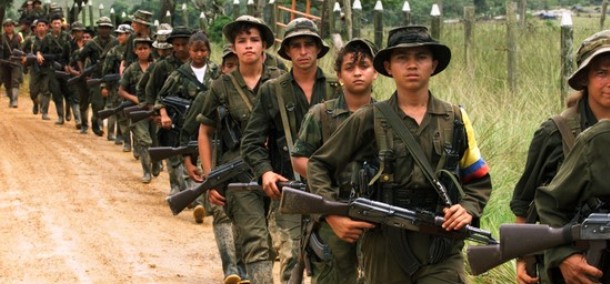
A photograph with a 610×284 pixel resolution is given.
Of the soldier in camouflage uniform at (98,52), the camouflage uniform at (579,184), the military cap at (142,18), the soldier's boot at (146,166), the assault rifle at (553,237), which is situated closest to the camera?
the assault rifle at (553,237)

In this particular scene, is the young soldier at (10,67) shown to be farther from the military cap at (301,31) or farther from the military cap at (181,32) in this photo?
the military cap at (301,31)

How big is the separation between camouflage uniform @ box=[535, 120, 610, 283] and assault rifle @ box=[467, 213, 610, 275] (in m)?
0.06

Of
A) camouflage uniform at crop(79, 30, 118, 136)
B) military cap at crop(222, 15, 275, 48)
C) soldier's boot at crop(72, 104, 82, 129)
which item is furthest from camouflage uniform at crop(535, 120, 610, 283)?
soldier's boot at crop(72, 104, 82, 129)

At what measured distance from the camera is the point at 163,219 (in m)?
14.2

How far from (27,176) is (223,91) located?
28.2 ft

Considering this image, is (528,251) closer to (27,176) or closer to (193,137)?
(193,137)

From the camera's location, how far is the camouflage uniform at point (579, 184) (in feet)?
17.3

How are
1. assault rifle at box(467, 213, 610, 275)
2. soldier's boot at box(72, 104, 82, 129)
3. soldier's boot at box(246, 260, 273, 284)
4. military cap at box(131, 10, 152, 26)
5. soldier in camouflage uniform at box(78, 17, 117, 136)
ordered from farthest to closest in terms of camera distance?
soldier's boot at box(72, 104, 82, 129) → soldier in camouflage uniform at box(78, 17, 117, 136) → military cap at box(131, 10, 152, 26) → soldier's boot at box(246, 260, 273, 284) → assault rifle at box(467, 213, 610, 275)

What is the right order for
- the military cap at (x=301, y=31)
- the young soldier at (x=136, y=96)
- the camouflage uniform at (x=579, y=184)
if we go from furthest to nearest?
1. the young soldier at (x=136, y=96)
2. the military cap at (x=301, y=31)
3. the camouflage uniform at (x=579, y=184)

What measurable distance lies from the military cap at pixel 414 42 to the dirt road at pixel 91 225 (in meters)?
5.00

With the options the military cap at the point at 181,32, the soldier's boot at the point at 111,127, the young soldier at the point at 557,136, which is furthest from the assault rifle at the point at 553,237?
the soldier's boot at the point at 111,127

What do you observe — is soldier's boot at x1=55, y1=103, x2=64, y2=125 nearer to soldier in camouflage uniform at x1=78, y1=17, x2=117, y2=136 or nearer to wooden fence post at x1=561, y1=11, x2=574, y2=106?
soldier in camouflage uniform at x1=78, y1=17, x2=117, y2=136

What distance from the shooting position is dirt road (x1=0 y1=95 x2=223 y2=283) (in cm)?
1121

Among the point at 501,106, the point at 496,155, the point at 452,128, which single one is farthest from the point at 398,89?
the point at 501,106
